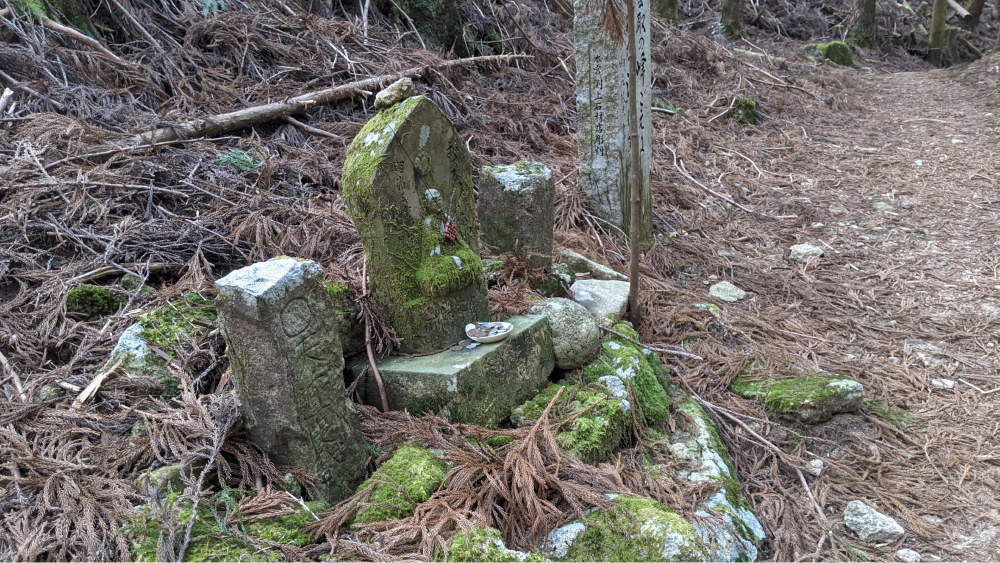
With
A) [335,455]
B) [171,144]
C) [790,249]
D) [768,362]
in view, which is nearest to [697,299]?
[768,362]

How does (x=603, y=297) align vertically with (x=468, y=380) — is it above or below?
below

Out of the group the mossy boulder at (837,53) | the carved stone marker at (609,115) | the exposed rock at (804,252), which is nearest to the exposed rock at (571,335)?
the carved stone marker at (609,115)

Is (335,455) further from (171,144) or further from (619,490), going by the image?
(171,144)

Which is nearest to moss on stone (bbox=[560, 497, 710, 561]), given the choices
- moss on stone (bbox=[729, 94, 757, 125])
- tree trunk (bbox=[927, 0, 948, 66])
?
moss on stone (bbox=[729, 94, 757, 125])

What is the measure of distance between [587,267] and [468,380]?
2.04 meters

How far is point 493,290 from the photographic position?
11.3ft

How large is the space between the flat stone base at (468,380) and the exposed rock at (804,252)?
3.52 m

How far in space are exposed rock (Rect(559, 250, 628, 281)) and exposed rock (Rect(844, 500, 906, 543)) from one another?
2.08m

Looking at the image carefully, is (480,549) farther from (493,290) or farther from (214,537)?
(493,290)

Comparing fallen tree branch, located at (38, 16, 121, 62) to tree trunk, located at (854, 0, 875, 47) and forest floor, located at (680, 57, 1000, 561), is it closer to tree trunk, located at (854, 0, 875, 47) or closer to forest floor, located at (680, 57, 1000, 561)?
forest floor, located at (680, 57, 1000, 561)

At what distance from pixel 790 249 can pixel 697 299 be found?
1.67 metres

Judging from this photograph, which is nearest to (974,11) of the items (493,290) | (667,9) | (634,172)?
(667,9)

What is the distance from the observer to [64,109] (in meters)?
4.54

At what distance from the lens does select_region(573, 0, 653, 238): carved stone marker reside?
4.90 meters
